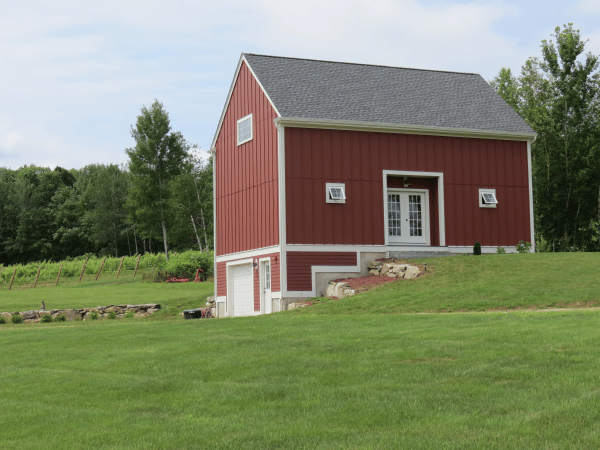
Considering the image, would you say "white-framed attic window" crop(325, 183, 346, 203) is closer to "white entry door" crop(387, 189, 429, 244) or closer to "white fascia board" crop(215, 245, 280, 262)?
"white entry door" crop(387, 189, 429, 244)

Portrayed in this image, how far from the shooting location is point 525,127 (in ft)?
84.6

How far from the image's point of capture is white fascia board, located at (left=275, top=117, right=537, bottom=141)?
22.5 m

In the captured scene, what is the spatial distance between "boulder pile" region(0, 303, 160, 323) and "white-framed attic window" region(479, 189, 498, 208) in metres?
12.8

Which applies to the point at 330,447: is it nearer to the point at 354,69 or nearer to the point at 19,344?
the point at 19,344

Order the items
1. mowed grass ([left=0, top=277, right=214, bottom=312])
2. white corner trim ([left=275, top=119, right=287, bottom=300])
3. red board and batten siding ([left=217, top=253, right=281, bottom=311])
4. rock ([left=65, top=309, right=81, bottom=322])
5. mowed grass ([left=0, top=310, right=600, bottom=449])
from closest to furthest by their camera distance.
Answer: mowed grass ([left=0, top=310, right=600, bottom=449]) → white corner trim ([left=275, top=119, right=287, bottom=300]) → red board and batten siding ([left=217, top=253, right=281, bottom=311]) → rock ([left=65, top=309, right=81, bottom=322]) → mowed grass ([left=0, top=277, right=214, bottom=312])

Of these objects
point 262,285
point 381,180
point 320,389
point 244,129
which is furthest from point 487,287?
point 320,389

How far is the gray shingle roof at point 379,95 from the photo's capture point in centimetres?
2365

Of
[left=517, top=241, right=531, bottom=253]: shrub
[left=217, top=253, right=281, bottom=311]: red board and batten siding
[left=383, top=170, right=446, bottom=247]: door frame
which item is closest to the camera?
[left=217, top=253, right=281, bottom=311]: red board and batten siding

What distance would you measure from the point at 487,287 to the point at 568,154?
64.0ft

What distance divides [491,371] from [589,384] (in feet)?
3.94

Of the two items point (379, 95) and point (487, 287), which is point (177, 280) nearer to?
point (379, 95)

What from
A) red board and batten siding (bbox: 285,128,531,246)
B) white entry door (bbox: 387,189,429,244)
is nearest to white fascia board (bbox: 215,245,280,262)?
red board and batten siding (bbox: 285,128,531,246)

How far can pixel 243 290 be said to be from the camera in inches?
989

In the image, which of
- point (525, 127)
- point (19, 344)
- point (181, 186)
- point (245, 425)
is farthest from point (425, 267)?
point (181, 186)
